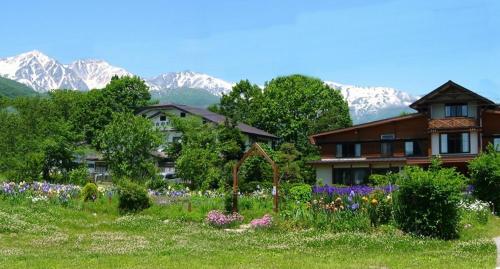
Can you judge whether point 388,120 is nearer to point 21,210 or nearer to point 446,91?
point 446,91

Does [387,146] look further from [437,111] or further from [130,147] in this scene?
[130,147]

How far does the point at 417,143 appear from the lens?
175 ft

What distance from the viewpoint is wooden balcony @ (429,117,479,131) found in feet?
165

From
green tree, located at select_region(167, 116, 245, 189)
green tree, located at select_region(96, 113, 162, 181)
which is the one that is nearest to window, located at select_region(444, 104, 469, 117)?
green tree, located at select_region(167, 116, 245, 189)

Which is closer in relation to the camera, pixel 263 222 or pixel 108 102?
pixel 263 222

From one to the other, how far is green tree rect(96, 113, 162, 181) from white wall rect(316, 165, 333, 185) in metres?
15.0

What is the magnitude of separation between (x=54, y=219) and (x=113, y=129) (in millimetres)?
27752

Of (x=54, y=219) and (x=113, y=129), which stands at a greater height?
(x=113, y=129)

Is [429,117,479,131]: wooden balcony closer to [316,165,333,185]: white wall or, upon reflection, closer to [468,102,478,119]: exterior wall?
[468,102,478,119]: exterior wall

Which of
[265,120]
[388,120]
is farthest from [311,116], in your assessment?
[388,120]

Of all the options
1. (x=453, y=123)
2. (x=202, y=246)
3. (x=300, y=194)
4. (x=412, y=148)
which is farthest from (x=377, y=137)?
(x=202, y=246)

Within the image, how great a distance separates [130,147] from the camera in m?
51.2

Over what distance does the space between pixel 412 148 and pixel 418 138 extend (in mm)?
1043

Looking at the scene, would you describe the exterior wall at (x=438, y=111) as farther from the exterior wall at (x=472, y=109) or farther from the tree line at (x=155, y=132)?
the tree line at (x=155, y=132)
